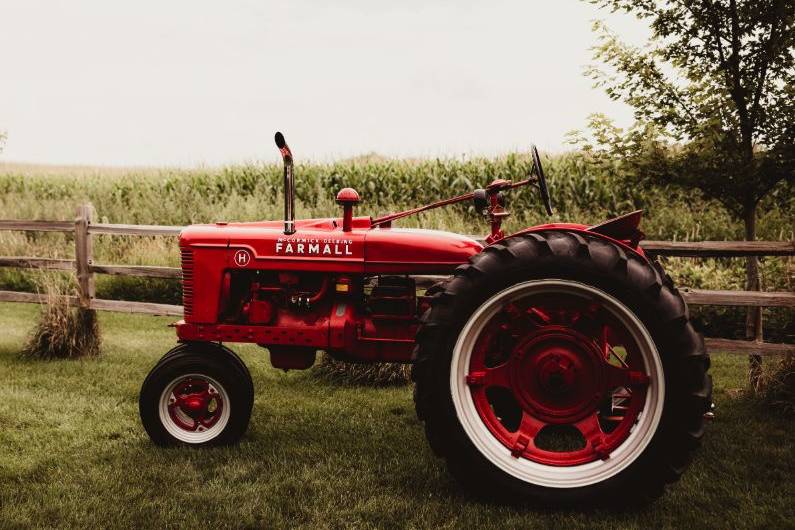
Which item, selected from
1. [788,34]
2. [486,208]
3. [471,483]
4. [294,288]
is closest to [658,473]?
[471,483]

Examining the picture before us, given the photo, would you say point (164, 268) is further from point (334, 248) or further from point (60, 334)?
point (334, 248)

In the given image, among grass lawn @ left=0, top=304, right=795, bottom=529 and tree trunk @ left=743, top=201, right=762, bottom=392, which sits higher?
tree trunk @ left=743, top=201, right=762, bottom=392

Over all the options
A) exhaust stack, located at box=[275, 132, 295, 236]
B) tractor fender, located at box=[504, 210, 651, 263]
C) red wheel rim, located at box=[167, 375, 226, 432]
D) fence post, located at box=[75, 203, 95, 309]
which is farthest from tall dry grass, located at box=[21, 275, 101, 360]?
tractor fender, located at box=[504, 210, 651, 263]

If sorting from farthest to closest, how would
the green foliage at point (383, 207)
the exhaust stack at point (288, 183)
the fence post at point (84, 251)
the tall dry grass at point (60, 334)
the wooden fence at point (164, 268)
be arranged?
the green foliage at point (383, 207)
the fence post at point (84, 251)
the tall dry grass at point (60, 334)
the wooden fence at point (164, 268)
the exhaust stack at point (288, 183)

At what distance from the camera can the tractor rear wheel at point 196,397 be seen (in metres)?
3.83

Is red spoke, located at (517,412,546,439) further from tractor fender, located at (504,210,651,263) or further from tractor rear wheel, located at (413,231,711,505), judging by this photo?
tractor fender, located at (504,210,651,263)

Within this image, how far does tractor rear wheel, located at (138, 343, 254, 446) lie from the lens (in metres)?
3.83

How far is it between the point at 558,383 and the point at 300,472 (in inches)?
55.0

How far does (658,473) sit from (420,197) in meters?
11.6

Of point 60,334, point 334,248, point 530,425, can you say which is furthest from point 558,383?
point 60,334

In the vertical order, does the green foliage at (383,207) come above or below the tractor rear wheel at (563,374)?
above

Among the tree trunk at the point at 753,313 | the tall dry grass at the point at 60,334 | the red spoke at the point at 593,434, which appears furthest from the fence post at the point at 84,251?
the tree trunk at the point at 753,313

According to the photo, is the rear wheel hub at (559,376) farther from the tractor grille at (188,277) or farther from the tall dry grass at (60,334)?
the tall dry grass at (60,334)

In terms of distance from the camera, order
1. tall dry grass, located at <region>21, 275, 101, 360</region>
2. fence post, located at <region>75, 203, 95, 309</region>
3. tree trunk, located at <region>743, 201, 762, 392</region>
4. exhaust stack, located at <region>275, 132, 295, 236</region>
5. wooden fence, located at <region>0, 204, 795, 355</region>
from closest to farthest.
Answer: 1. exhaust stack, located at <region>275, 132, 295, 236</region>
2. wooden fence, located at <region>0, 204, 795, 355</region>
3. tree trunk, located at <region>743, 201, 762, 392</region>
4. tall dry grass, located at <region>21, 275, 101, 360</region>
5. fence post, located at <region>75, 203, 95, 309</region>
